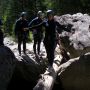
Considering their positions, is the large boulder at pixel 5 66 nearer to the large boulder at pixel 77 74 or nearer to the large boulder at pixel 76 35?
the large boulder at pixel 77 74

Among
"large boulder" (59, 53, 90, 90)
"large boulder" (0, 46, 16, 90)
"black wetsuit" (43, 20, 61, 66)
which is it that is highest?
"black wetsuit" (43, 20, 61, 66)

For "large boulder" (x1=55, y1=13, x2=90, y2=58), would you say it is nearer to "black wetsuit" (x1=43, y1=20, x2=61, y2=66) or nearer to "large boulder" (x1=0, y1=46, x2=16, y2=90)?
"black wetsuit" (x1=43, y1=20, x2=61, y2=66)

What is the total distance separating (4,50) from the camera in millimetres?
12258

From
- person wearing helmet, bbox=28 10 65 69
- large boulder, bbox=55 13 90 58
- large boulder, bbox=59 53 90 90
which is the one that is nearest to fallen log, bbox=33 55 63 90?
large boulder, bbox=59 53 90 90

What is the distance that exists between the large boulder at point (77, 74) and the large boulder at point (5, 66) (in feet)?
7.20

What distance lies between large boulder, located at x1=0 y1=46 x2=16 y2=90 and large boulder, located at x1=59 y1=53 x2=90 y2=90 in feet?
7.20

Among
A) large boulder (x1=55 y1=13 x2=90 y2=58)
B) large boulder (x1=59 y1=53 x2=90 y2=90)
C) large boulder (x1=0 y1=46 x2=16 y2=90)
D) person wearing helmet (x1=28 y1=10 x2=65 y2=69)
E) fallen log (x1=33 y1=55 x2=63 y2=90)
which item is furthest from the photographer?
large boulder (x1=55 y1=13 x2=90 y2=58)

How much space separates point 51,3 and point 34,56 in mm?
19972

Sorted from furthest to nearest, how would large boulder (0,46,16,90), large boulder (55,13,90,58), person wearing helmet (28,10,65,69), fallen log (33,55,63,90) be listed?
large boulder (55,13,90,58) < person wearing helmet (28,10,65,69) < large boulder (0,46,16,90) < fallen log (33,55,63,90)

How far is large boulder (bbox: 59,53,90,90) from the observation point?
13.1 m

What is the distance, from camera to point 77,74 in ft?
43.4

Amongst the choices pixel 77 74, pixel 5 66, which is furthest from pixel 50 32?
pixel 5 66

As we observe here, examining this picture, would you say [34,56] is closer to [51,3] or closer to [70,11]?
[70,11]

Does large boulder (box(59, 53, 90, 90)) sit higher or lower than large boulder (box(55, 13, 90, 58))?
lower
